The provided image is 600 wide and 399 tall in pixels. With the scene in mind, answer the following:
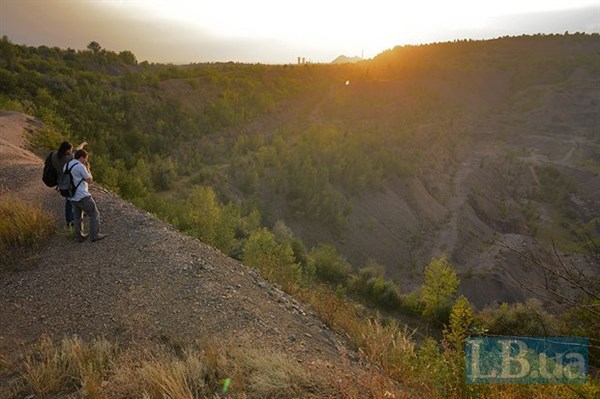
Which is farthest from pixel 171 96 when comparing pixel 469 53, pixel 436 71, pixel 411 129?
pixel 469 53

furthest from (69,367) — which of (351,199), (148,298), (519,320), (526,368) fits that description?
(351,199)

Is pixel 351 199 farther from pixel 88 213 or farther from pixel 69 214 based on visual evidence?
pixel 88 213

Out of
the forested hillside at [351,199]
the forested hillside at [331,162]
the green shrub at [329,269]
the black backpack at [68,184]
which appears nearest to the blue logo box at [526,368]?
the forested hillside at [351,199]

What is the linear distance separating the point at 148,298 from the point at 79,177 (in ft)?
Result: 9.28

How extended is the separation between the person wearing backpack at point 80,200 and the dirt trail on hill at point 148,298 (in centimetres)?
26

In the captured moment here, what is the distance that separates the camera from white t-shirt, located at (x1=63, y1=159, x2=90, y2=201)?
23.4 ft

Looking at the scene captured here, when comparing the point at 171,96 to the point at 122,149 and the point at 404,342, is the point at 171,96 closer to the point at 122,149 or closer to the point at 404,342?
the point at 122,149

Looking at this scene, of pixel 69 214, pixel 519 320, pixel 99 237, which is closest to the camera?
pixel 99 237

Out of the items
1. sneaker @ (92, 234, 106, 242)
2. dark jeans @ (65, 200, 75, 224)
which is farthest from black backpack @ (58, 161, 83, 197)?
sneaker @ (92, 234, 106, 242)

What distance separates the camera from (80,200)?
281 inches

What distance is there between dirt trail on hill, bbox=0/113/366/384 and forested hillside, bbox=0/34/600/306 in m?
A: 3.17

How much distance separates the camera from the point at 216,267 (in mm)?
7320

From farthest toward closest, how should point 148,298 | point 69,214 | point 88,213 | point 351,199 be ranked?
point 351,199 → point 69,214 → point 88,213 → point 148,298

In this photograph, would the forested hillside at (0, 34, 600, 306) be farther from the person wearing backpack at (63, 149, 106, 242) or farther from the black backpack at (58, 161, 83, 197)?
the black backpack at (58, 161, 83, 197)
